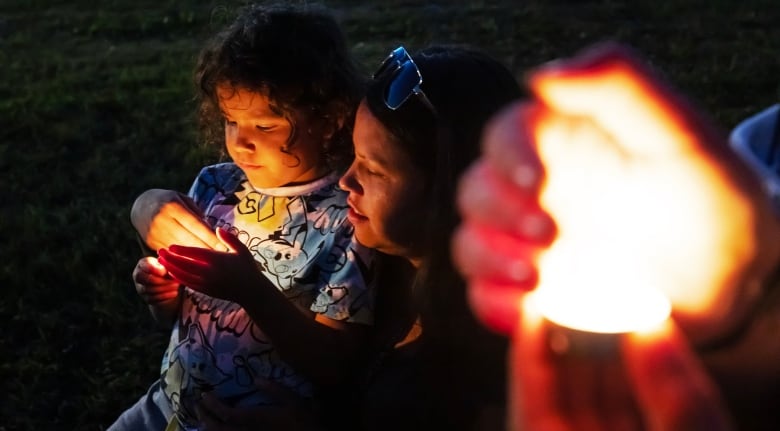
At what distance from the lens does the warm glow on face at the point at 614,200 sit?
0.94 m

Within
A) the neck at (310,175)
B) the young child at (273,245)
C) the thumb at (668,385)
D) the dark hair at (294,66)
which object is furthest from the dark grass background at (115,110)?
the thumb at (668,385)

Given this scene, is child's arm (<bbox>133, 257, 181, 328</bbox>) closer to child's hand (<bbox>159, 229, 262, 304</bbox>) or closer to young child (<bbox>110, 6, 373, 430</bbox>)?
young child (<bbox>110, 6, 373, 430</bbox>)

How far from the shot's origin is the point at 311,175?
2.36 meters

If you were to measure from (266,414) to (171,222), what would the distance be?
1.75 feet

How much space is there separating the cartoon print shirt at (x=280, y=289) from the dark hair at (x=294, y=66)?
168 mm

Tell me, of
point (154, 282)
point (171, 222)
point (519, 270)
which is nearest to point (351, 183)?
point (171, 222)

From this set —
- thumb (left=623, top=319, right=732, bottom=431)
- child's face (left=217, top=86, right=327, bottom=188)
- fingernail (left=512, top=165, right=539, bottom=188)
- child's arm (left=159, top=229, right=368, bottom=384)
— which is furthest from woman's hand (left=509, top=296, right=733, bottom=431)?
child's face (left=217, top=86, right=327, bottom=188)

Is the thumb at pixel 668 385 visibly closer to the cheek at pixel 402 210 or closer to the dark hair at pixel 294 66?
the cheek at pixel 402 210

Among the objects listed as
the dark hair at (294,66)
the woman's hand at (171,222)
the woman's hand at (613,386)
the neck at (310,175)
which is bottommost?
the woman's hand at (171,222)

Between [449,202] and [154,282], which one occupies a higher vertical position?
[449,202]

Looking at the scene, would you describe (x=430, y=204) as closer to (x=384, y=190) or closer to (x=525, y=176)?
(x=384, y=190)

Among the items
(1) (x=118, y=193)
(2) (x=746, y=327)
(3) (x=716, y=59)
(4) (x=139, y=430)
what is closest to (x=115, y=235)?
(1) (x=118, y=193)

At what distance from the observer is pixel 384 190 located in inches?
79.2

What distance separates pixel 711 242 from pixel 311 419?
129cm
